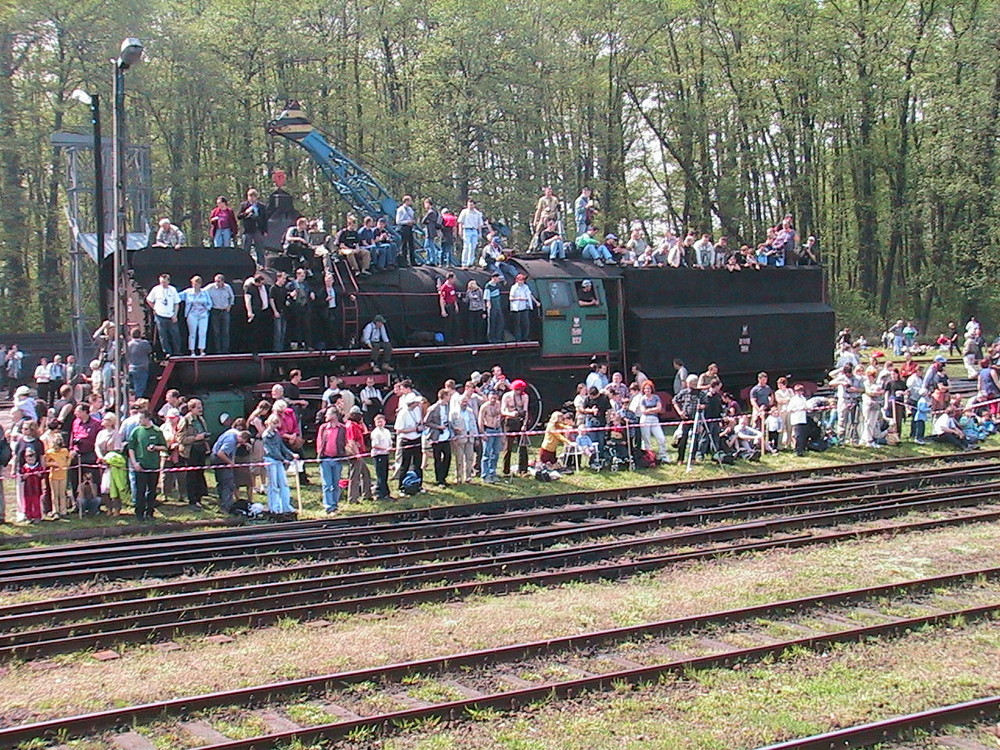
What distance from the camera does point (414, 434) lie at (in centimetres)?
1711

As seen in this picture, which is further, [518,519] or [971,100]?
[971,100]

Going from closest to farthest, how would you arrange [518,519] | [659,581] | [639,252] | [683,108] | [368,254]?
[659,581] → [518,519] → [368,254] → [639,252] → [683,108]

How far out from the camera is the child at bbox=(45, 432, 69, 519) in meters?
15.3

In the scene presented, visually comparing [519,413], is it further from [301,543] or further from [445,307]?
[301,543]

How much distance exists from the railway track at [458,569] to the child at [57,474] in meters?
4.31

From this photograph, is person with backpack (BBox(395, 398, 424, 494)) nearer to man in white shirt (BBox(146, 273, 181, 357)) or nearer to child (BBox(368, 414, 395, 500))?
child (BBox(368, 414, 395, 500))

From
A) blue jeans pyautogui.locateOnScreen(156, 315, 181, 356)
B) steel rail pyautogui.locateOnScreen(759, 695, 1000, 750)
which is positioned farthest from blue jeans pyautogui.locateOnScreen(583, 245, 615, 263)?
steel rail pyautogui.locateOnScreen(759, 695, 1000, 750)

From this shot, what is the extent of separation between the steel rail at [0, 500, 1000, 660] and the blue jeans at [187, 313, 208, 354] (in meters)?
8.47

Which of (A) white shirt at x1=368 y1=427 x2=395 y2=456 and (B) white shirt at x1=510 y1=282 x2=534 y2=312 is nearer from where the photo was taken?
(A) white shirt at x1=368 y1=427 x2=395 y2=456

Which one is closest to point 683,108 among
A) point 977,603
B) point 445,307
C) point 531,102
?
point 531,102

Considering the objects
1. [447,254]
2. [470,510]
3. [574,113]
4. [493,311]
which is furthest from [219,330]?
[574,113]

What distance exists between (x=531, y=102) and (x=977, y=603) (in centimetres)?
3875

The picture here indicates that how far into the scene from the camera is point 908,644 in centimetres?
973

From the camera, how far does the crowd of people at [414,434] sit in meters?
15.6
